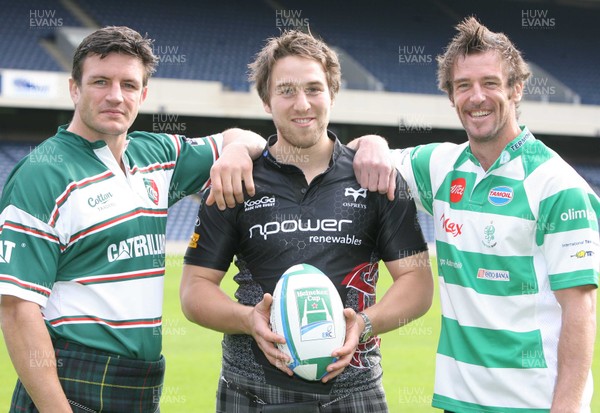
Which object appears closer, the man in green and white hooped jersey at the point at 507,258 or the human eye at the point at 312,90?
the man in green and white hooped jersey at the point at 507,258

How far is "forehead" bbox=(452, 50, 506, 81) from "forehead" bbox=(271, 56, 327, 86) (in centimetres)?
58

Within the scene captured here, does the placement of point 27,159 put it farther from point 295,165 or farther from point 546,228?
point 546,228

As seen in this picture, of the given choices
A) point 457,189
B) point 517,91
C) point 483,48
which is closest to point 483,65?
point 483,48

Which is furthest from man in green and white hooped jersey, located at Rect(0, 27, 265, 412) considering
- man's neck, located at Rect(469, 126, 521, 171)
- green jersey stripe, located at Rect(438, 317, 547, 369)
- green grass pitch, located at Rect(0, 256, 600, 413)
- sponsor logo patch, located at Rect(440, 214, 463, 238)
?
green grass pitch, located at Rect(0, 256, 600, 413)

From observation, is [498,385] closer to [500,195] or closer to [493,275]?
[493,275]

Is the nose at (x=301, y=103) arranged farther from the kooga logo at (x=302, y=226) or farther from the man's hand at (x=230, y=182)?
the kooga logo at (x=302, y=226)

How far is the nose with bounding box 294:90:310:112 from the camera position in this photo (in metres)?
3.00

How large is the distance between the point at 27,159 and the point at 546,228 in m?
1.99

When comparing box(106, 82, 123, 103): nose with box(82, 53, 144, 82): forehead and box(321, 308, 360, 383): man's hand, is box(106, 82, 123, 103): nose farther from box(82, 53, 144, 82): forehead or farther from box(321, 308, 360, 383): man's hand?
box(321, 308, 360, 383): man's hand

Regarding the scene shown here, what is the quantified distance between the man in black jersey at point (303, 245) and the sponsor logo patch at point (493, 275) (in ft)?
0.74

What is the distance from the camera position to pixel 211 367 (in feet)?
25.3

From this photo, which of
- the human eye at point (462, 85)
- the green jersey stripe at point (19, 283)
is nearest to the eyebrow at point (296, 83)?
the human eye at point (462, 85)

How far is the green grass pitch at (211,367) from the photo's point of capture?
6.41m

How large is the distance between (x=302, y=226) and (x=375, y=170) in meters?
0.37
